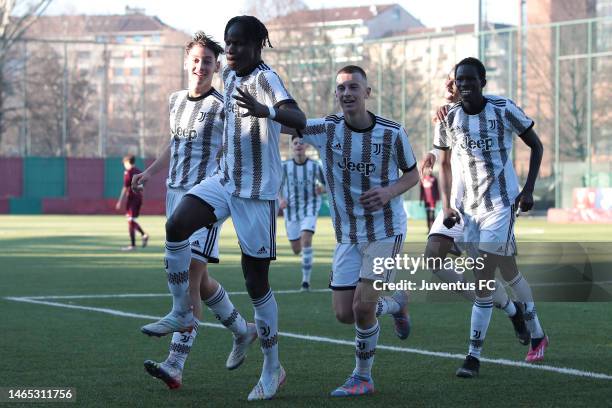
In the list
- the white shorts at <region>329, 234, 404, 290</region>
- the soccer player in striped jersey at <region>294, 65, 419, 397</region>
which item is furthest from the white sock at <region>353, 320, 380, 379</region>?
the white shorts at <region>329, 234, 404, 290</region>

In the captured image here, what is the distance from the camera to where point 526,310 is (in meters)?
9.32

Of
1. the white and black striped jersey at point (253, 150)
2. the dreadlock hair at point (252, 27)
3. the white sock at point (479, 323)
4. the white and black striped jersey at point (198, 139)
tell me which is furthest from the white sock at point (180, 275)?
the white sock at point (479, 323)

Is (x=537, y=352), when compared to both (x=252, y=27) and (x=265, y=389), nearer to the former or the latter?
(x=265, y=389)

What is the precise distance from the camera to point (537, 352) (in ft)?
29.4

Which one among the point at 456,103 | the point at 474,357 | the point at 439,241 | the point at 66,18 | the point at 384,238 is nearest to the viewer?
the point at 384,238

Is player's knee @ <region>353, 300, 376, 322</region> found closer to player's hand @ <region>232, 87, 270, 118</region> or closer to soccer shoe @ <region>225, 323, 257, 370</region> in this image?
soccer shoe @ <region>225, 323, 257, 370</region>

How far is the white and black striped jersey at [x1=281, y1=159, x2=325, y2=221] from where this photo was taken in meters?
17.3

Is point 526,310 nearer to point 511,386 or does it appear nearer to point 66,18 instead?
point 511,386

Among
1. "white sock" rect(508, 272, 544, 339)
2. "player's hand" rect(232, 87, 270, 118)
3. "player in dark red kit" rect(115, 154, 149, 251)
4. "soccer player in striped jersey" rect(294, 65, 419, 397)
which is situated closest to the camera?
"player's hand" rect(232, 87, 270, 118)

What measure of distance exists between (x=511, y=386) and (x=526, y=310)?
170 cm

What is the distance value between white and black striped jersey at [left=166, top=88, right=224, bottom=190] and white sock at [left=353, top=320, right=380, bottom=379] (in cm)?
163

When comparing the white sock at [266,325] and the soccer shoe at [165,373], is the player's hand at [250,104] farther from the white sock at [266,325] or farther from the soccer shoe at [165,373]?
the soccer shoe at [165,373]

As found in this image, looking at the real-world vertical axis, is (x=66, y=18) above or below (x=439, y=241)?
above

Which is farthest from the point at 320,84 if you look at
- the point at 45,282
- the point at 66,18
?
the point at 45,282
